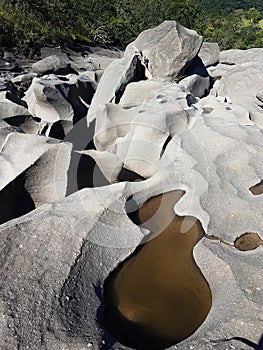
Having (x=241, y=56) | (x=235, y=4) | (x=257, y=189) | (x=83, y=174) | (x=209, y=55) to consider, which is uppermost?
(x=83, y=174)

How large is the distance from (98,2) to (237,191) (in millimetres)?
21580

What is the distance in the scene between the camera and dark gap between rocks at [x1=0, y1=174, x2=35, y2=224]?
606 cm

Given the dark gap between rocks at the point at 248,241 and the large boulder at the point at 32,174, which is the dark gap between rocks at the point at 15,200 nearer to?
the large boulder at the point at 32,174

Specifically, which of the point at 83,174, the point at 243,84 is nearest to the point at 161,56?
the point at 243,84

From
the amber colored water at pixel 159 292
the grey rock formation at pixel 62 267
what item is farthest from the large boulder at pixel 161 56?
the amber colored water at pixel 159 292

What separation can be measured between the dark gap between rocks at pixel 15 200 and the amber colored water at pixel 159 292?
1932mm

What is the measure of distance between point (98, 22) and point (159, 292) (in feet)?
71.6

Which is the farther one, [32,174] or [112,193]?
[32,174]

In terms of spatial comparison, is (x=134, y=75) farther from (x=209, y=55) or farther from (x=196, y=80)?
(x=209, y=55)

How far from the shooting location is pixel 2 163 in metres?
6.38

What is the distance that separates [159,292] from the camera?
5.02m

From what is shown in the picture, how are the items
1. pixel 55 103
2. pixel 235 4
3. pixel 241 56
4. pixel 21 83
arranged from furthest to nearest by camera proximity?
pixel 235 4
pixel 241 56
pixel 21 83
pixel 55 103

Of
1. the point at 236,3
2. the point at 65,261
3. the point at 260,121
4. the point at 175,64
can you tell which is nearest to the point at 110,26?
the point at 175,64

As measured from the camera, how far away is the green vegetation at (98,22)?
18969 mm
